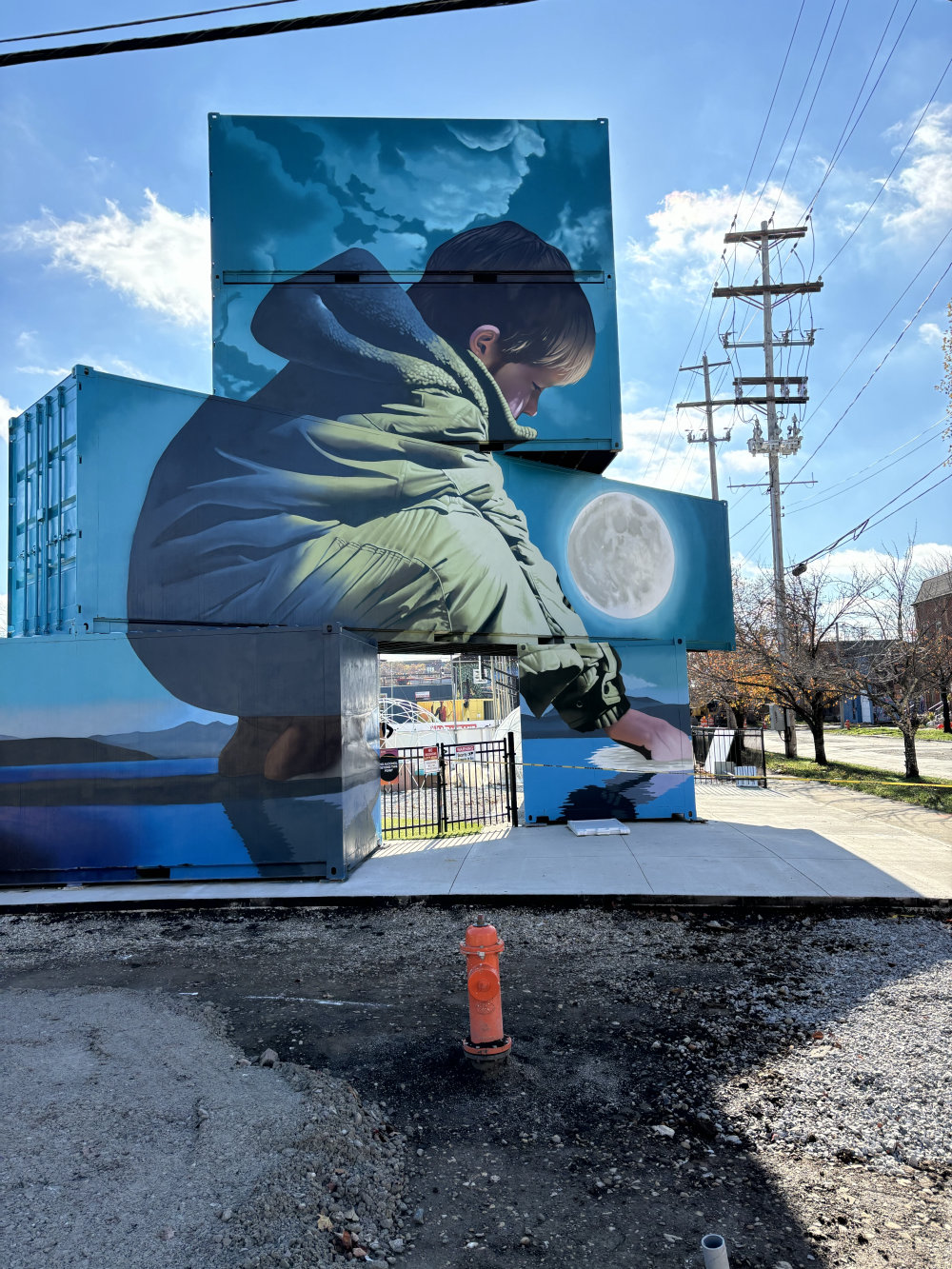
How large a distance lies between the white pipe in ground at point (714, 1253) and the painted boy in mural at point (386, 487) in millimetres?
8525

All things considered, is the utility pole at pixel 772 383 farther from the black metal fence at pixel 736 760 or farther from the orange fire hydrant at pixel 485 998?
the orange fire hydrant at pixel 485 998

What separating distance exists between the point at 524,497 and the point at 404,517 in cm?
225

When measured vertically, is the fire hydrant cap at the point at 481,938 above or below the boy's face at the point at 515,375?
below

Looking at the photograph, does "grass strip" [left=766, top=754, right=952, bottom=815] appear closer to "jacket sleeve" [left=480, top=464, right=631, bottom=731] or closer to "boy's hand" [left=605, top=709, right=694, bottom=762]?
"boy's hand" [left=605, top=709, right=694, bottom=762]

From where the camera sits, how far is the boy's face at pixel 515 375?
1412cm

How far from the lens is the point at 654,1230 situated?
3.62 meters

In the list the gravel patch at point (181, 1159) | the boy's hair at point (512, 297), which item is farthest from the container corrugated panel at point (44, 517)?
the gravel patch at point (181, 1159)

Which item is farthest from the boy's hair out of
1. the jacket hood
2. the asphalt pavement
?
the asphalt pavement

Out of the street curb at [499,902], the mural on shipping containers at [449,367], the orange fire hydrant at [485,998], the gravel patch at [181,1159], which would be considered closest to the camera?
the gravel patch at [181,1159]

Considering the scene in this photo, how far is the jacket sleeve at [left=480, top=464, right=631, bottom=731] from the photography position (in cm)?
1386

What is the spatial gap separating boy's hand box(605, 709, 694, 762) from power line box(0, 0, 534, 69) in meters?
10.7

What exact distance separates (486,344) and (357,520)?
13.4 feet

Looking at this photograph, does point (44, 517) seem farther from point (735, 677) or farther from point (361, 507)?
point (735, 677)

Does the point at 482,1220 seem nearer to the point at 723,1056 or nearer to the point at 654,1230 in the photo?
the point at 654,1230
